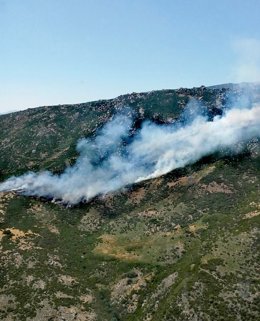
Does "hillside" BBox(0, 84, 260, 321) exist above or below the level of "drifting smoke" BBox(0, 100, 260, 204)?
below

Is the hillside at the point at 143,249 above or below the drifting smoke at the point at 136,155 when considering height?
below

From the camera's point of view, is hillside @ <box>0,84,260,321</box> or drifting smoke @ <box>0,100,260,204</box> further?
drifting smoke @ <box>0,100,260,204</box>

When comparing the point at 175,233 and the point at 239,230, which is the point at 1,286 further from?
the point at 239,230

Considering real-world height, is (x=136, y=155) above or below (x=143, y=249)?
above

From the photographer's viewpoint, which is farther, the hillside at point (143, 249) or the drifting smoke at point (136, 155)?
the drifting smoke at point (136, 155)
